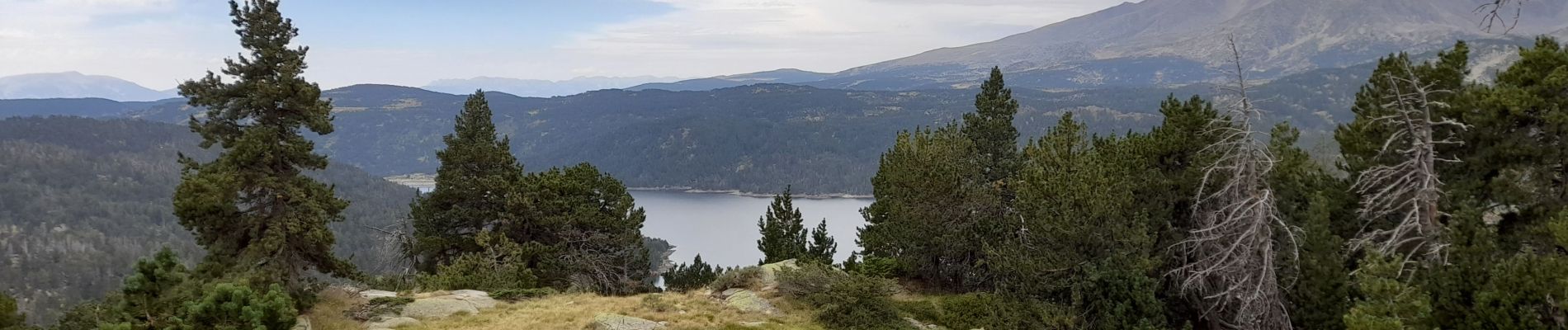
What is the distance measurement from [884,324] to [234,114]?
15744 mm

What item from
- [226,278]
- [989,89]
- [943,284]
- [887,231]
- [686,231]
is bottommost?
[686,231]

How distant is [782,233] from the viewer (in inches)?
1385

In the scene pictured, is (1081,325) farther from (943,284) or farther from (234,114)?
(234,114)

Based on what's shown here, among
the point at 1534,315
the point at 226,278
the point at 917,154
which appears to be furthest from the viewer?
the point at 917,154

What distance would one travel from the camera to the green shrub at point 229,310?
12297 millimetres

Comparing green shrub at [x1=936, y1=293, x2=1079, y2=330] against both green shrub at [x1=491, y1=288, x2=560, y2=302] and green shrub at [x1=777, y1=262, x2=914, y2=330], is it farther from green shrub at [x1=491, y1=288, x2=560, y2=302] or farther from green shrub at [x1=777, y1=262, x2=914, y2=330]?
green shrub at [x1=491, y1=288, x2=560, y2=302]

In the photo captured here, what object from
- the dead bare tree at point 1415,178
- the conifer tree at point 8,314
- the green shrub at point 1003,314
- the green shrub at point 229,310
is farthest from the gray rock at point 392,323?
the dead bare tree at point 1415,178

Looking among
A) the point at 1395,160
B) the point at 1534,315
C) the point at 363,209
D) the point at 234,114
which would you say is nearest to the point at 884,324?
the point at 1534,315

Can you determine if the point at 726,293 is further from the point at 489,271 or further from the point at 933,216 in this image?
the point at 489,271

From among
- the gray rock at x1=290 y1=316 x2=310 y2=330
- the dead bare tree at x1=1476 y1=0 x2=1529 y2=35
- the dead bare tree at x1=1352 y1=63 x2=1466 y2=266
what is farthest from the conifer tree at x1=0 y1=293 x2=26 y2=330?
the dead bare tree at x1=1352 y1=63 x2=1466 y2=266

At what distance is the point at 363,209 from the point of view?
183625 millimetres

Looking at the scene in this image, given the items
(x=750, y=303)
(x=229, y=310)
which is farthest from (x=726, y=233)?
(x=229, y=310)

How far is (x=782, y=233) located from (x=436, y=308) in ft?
62.0

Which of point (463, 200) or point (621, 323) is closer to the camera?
point (621, 323)
